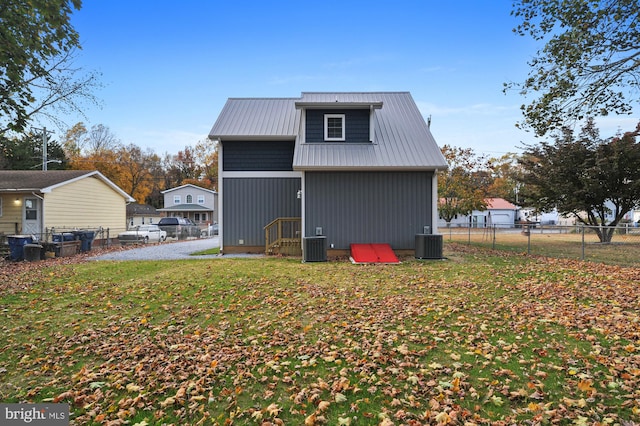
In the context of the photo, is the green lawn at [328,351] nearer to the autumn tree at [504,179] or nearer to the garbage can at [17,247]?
the garbage can at [17,247]

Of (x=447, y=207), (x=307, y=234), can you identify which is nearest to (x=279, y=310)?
(x=307, y=234)

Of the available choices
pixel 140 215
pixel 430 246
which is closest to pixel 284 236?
pixel 430 246

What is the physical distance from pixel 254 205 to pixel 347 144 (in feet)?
14.7

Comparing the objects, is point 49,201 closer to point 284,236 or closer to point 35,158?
point 284,236

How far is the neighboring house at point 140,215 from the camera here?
142 feet

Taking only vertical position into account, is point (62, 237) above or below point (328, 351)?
above

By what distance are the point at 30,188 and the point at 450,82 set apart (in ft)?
72.7

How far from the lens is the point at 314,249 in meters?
12.6

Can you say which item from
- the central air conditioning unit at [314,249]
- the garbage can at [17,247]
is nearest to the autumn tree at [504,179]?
the central air conditioning unit at [314,249]

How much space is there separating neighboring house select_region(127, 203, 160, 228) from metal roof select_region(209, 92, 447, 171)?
31687 millimetres

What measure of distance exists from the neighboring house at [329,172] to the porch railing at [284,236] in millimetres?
59

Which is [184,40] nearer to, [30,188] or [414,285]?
[30,188]

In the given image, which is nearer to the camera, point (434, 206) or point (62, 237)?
point (434, 206)

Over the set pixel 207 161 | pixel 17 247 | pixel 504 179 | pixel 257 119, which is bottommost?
pixel 17 247
